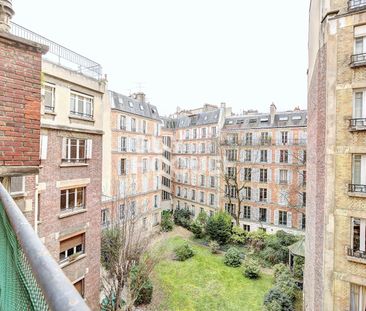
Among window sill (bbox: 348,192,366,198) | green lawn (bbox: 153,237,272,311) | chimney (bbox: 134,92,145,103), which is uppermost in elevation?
chimney (bbox: 134,92,145,103)

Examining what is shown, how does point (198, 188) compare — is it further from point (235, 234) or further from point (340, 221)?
point (340, 221)

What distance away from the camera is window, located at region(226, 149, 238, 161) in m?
33.9

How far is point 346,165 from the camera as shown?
9.27 metres

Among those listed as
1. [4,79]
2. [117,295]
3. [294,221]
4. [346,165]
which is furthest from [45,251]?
[294,221]

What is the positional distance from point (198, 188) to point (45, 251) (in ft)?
123

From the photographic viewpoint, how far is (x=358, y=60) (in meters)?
9.09

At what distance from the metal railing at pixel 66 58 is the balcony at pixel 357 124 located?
11.8 metres

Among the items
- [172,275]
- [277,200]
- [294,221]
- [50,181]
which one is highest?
[50,181]

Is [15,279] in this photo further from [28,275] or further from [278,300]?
[278,300]

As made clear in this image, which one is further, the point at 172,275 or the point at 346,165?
the point at 172,275

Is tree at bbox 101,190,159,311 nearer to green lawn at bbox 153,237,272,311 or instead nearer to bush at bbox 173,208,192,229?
green lawn at bbox 153,237,272,311

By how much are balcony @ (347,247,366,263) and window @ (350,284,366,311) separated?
970mm

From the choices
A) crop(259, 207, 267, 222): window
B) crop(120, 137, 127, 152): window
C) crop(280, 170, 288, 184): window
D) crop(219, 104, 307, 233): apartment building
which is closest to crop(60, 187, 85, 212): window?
crop(120, 137, 127, 152): window

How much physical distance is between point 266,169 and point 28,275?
32.1 m
